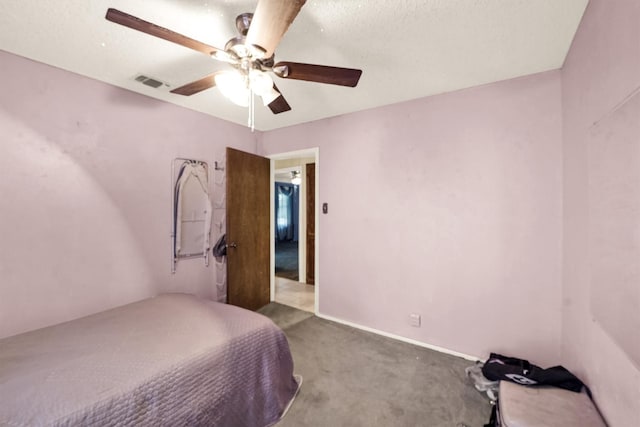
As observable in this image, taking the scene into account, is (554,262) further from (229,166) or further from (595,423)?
(229,166)

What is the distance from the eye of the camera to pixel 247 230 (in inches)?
127

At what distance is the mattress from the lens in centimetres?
120

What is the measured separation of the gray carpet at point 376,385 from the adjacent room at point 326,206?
0.06 ft

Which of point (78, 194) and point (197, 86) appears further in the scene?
point (78, 194)

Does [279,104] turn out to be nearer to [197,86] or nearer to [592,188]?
[197,86]

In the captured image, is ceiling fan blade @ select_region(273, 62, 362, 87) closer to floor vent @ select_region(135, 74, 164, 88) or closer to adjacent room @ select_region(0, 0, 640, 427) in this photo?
adjacent room @ select_region(0, 0, 640, 427)

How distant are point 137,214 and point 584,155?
3.37 m

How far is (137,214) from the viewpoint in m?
2.46

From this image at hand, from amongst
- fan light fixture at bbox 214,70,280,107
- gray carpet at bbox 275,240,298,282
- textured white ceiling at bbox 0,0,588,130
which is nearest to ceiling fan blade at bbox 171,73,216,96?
fan light fixture at bbox 214,70,280,107

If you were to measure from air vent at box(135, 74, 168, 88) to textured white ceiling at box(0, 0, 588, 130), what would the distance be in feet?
0.25

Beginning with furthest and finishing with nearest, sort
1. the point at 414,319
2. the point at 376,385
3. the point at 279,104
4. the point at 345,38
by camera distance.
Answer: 1. the point at 414,319
2. the point at 376,385
3. the point at 279,104
4. the point at 345,38

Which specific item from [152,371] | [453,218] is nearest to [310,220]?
[453,218]

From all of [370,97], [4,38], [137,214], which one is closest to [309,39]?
[370,97]

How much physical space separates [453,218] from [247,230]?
7.48ft
